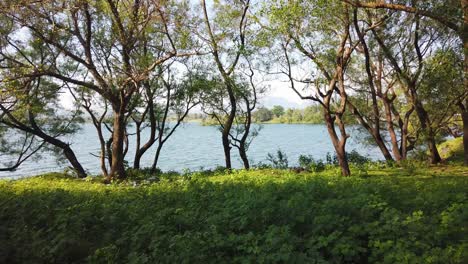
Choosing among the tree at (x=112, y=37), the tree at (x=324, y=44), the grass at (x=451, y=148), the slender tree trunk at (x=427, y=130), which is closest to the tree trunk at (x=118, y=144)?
the tree at (x=112, y=37)

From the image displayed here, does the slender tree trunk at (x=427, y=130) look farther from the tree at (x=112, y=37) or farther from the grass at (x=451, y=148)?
the tree at (x=112, y=37)

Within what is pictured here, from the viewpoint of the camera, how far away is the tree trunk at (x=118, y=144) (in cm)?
1492

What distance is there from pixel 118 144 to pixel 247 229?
11738 millimetres

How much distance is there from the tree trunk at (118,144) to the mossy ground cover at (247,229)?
27.0 ft

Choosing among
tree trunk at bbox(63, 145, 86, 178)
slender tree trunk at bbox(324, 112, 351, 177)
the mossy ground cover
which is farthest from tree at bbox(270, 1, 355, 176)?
tree trunk at bbox(63, 145, 86, 178)

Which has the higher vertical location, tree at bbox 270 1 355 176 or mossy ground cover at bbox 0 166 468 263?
tree at bbox 270 1 355 176

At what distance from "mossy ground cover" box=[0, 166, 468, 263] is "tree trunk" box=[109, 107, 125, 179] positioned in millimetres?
8222

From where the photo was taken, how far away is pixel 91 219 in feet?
18.7

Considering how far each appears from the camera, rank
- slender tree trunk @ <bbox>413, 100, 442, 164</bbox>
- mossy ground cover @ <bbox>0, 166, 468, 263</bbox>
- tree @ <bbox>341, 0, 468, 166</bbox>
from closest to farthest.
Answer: mossy ground cover @ <bbox>0, 166, 468, 263</bbox>
tree @ <bbox>341, 0, 468, 166</bbox>
slender tree trunk @ <bbox>413, 100, 442, 164</bbox>

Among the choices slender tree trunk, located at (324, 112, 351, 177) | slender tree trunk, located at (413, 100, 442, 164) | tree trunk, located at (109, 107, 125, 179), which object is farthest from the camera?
slender tree trunk, located at (413, 100, 442, 164)

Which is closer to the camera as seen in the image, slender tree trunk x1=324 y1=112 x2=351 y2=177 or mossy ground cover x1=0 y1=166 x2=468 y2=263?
mossy ground cover x1=0 y1=166 x2=468 y2=263

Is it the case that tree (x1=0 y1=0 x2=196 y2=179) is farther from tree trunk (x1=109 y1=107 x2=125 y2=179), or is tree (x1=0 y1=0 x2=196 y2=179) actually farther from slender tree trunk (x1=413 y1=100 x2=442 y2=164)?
slender tree trunk (x1=413 y1=100 x2=442 y2=164)

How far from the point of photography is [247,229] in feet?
16.2

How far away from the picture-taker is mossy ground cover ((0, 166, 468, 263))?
3.85 meters
